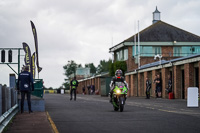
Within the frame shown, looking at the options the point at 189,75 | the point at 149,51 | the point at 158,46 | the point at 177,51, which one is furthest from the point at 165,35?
the point at 189,75

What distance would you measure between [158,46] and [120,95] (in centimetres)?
4942

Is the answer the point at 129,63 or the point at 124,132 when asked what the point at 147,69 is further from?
the point at 124,132

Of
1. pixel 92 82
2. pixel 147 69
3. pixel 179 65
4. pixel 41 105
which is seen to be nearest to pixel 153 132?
pixel 41 105

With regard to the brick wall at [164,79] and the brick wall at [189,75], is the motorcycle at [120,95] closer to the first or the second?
the brick wall at [189,75]

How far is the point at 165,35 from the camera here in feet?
221

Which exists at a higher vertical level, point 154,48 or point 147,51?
point 154,48

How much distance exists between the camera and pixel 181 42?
65.8m

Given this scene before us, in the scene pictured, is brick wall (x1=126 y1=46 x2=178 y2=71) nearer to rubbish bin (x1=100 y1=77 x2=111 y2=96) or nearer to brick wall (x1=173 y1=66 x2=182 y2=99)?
rubbish bin (x1=100 y1=77 x2=111 y2=96)

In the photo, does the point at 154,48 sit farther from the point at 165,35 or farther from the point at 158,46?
the point at 165,35

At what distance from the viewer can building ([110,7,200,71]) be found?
213 ft

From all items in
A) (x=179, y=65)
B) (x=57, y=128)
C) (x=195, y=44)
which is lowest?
(x=57, y=128)

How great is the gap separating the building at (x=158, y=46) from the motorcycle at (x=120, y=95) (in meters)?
46.2

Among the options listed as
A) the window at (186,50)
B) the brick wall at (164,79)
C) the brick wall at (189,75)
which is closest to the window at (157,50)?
the window at (186,50)

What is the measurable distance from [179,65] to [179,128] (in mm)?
28909
